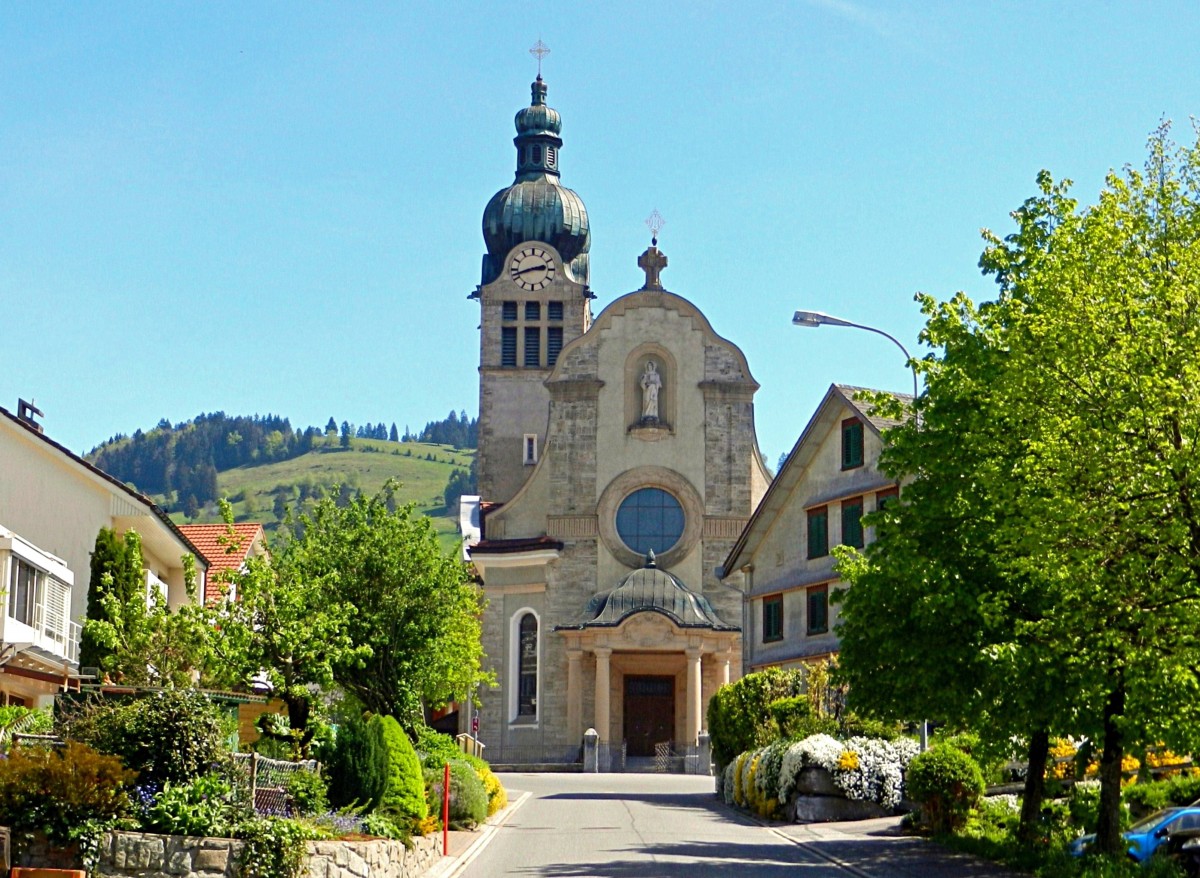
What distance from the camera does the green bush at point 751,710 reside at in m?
41.6

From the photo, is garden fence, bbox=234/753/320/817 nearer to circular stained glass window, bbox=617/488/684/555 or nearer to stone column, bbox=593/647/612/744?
stone column, bbox=593/647/612/744

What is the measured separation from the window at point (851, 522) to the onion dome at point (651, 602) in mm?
18554

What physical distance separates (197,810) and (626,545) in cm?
5239

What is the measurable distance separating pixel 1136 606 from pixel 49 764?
12.4m

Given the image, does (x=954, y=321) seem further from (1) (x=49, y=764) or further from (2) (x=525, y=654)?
(2) (x=525, y=654)

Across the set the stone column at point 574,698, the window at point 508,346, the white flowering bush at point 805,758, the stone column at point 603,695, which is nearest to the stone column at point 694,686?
the stone column at point 603,695

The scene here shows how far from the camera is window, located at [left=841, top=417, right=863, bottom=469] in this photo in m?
47.3

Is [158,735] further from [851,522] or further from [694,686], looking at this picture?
[694,686]

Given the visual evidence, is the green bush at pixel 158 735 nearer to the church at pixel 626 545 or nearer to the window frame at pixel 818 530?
the window frame at pixel 818 530

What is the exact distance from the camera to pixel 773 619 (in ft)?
170

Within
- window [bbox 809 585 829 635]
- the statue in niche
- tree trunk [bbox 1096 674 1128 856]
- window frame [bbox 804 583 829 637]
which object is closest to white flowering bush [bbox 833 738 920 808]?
tree trunk [bbox 1096 674 1128 856]

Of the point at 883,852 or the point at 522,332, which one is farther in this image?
the point at 522,332

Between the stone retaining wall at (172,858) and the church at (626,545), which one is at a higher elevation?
the church at (626,545)

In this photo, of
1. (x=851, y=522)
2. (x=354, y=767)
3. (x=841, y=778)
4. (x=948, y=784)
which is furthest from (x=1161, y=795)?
(x=851, y=522)
